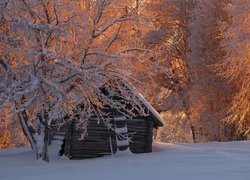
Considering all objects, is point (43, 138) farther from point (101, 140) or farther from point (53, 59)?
point (53, 59)

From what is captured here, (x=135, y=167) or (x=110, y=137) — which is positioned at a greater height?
(x=110, y=137)

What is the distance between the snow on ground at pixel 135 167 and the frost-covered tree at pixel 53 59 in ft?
5.19

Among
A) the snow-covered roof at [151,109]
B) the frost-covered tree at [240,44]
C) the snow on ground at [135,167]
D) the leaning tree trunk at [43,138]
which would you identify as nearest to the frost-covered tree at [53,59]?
the leaning tree trunk at [43,138]

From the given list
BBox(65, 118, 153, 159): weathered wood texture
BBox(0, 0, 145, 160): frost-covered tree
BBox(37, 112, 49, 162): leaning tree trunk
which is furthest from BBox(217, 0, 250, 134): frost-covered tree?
BBox(37, 112, 49, 162): leaning tree trunk

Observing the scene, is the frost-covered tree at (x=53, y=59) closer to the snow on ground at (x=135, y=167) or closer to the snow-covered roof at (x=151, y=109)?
the snow on ground at (x=135, y=167)

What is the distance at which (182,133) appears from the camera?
36.8 metres

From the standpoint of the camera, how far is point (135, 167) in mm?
15336

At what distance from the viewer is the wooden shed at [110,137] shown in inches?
748

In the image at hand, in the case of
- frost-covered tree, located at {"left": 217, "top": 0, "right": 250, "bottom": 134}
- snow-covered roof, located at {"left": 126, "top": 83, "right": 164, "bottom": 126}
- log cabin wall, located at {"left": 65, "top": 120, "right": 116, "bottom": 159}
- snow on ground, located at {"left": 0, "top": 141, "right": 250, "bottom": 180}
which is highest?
frost-covered tree, located at {"left": 217, "top": 0, "right": 250, "bottom": 134}

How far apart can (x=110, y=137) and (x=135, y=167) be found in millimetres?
4376

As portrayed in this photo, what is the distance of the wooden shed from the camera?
62.3 feet

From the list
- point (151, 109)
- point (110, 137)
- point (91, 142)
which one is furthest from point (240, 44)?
point (91, 142)

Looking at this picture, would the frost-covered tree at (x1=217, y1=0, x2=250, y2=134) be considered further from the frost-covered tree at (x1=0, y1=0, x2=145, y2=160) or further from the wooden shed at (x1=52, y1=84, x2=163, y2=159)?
the frost-covered tree at (x1=0, y1=0, x2=145, y2=160)

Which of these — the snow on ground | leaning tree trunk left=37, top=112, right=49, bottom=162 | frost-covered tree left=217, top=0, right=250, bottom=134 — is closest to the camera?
the snow on ground
